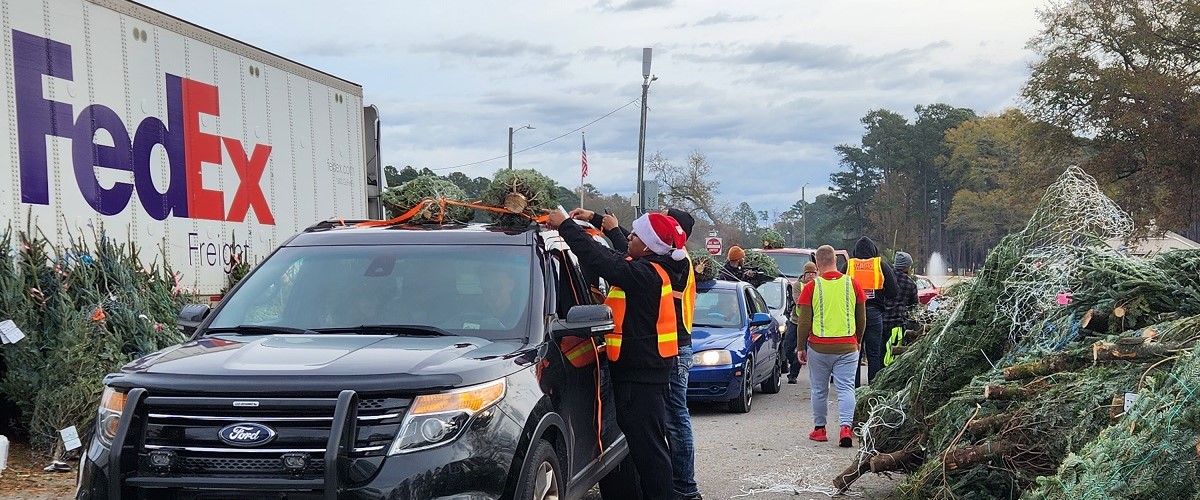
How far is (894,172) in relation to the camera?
100750mm

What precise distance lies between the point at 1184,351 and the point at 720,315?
26.8 feet

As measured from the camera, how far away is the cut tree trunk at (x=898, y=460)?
7.22 metres

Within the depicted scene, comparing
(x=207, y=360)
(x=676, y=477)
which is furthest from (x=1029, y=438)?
(x=207, y=360)

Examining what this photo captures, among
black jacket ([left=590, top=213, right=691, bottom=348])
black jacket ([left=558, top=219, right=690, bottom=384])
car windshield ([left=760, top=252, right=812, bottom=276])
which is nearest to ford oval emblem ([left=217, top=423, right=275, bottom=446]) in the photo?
black jacket ([left=558, top=219, right=690, bottom=384])

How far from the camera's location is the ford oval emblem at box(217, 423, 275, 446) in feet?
14.1

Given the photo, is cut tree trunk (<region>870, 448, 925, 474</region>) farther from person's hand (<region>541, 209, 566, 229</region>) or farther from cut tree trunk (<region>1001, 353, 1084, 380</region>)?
person's hand (<region>541, 209, 566, 229</region>)

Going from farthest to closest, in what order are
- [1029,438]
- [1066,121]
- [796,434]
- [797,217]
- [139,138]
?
1. [797,217]
2. [1066,121]
3. [796,434]
4. [139,138]
5. [1029,438]

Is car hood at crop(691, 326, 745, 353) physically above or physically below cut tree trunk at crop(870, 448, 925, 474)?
above

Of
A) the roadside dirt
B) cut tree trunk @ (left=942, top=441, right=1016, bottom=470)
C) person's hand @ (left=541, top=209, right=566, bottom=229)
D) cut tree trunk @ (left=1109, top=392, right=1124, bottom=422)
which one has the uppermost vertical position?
person's hand @ (left=541, top=209, right=566, bottom=229)

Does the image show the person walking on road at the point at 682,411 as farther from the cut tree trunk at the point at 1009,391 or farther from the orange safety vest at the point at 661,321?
the cut tree trunk at the point at 1009,391

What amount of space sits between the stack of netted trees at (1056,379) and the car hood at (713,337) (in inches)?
145

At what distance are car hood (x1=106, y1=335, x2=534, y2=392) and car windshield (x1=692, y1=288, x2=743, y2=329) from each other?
7895 mm

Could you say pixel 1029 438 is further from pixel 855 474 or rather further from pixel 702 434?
pixel 702 434

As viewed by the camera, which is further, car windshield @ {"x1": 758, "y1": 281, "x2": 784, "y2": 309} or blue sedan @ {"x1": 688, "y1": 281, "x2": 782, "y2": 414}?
car windshield @ {"x1": 758, "y1": 281, "x2": 784, "y2": 309}
